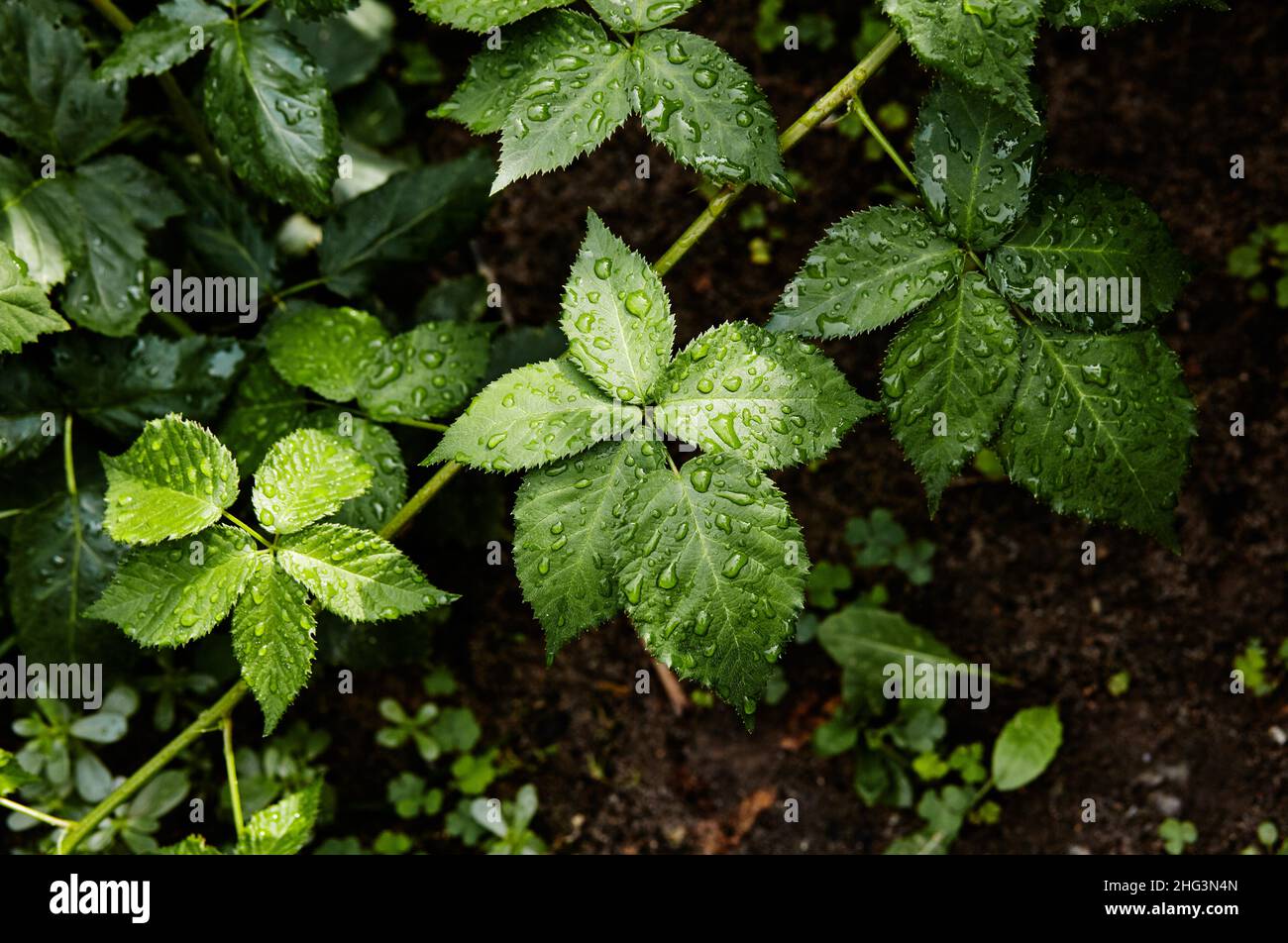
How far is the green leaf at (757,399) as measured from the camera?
4.64 ft

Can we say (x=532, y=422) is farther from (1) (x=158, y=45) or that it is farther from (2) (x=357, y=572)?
(1) (x=158, y=45)

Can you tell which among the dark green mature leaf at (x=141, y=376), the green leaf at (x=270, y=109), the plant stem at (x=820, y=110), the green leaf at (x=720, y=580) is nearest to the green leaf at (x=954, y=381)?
the green leaf at (x=720, y=580)

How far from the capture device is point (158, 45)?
66.9 inches

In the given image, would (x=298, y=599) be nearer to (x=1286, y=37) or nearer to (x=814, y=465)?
(x=814, y=465)

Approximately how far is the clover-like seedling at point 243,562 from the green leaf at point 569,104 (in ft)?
2.08

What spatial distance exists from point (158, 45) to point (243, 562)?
0.97 metres

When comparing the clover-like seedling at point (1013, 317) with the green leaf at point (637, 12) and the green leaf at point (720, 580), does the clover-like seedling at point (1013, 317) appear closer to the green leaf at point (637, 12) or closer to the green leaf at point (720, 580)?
the green leaf at point (720, 580)

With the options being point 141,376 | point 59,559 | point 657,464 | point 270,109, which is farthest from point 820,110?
point 59,559

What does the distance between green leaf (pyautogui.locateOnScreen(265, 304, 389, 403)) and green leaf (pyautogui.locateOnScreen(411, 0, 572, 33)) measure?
2.18 ft

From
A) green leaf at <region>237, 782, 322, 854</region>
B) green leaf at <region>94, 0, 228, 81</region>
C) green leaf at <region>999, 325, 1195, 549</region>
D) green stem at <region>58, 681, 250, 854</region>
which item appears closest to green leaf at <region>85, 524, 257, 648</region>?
green stem at <region>58, 681, 250, 854</region>

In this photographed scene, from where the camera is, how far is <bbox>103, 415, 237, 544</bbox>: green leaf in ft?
5.05

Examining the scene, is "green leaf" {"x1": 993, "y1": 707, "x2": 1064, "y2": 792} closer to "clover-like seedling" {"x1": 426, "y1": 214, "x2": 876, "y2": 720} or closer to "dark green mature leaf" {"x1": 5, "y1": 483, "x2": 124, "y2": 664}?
"clover-like seedling" {"x1": 426, "y1": 214, "x2": 876, "y2": 720}

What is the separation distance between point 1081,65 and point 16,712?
3349 mm
